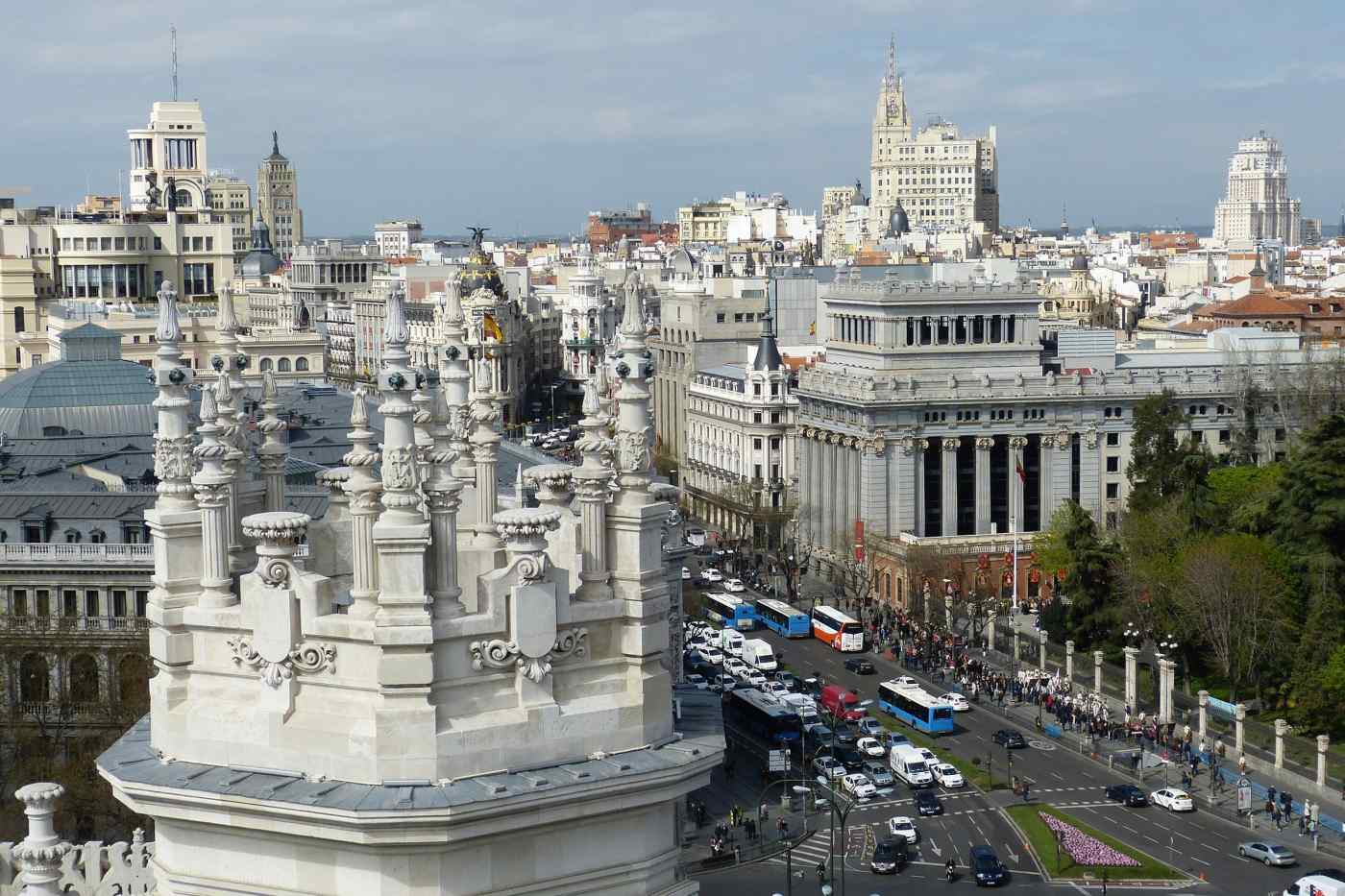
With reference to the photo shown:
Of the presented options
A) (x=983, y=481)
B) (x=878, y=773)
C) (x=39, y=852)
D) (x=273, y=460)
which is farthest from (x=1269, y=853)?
(x=983, y=481)

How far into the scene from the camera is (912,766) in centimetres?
7056

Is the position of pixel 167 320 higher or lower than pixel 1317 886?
higher

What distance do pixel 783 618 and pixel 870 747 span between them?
25120 millimetres

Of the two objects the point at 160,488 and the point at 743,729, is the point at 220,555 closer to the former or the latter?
the point at 160,488

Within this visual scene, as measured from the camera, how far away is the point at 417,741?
14.4m

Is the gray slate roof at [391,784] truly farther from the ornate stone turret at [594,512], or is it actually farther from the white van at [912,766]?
the white van at [912,766]

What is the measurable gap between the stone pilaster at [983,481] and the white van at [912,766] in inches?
1658

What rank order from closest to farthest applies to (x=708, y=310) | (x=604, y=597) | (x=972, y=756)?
(x=604, y=597), (x=972, y=756), (x=708, y=310)

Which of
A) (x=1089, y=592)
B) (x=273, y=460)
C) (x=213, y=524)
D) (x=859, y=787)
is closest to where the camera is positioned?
(x=213, y=524)

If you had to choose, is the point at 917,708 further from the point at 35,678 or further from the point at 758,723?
the point at 35,678

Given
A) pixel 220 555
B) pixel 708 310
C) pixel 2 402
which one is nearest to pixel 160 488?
pixel 220 555

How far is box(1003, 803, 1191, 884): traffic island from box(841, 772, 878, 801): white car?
504 cm

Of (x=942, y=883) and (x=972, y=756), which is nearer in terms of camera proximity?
(x=942, y=883)

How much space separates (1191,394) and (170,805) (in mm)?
106273
